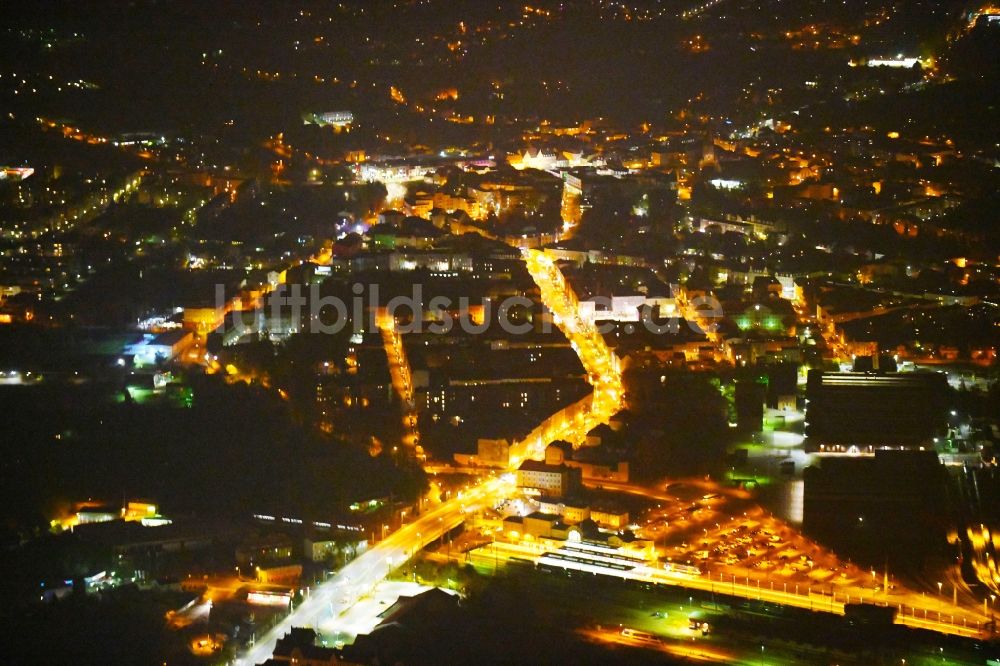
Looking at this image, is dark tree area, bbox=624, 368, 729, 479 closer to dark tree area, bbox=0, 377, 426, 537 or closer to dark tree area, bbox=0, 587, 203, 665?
dark tree area, bbox=0, 377, 426, 537

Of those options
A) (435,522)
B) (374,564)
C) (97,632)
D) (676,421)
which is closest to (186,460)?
(435,522)

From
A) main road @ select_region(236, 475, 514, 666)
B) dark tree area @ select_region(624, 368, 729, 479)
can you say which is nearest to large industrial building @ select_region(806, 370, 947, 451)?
dark tree area @ select_region(624, 368, 729, 479)

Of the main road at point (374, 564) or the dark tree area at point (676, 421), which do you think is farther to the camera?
the dark tree area at point (676, 421)

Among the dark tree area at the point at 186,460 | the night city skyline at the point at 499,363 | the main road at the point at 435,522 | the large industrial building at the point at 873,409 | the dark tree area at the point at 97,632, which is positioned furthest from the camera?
the large industrial building at the point at 873,409

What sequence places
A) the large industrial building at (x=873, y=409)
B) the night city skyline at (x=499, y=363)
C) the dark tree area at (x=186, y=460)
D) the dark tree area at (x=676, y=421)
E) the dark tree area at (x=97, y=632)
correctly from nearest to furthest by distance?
the dark tree area at (x=97, y=632)
the night city skyline at (x=499, y=363)
the dark tree area at (x=186, y=460)
the dark tree area at (x=676, y=421)
the large industrial building at (x=873, y=409)

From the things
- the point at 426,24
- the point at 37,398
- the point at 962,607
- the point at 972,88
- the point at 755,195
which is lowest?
the point at 962,607

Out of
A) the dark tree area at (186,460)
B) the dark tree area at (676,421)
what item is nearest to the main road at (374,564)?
the dark tree area at (186,460)

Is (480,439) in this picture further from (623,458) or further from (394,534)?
(394,534)

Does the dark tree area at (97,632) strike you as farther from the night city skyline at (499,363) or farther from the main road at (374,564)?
the main road at (374,564)

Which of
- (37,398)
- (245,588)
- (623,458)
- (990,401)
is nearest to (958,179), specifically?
(990,401)
